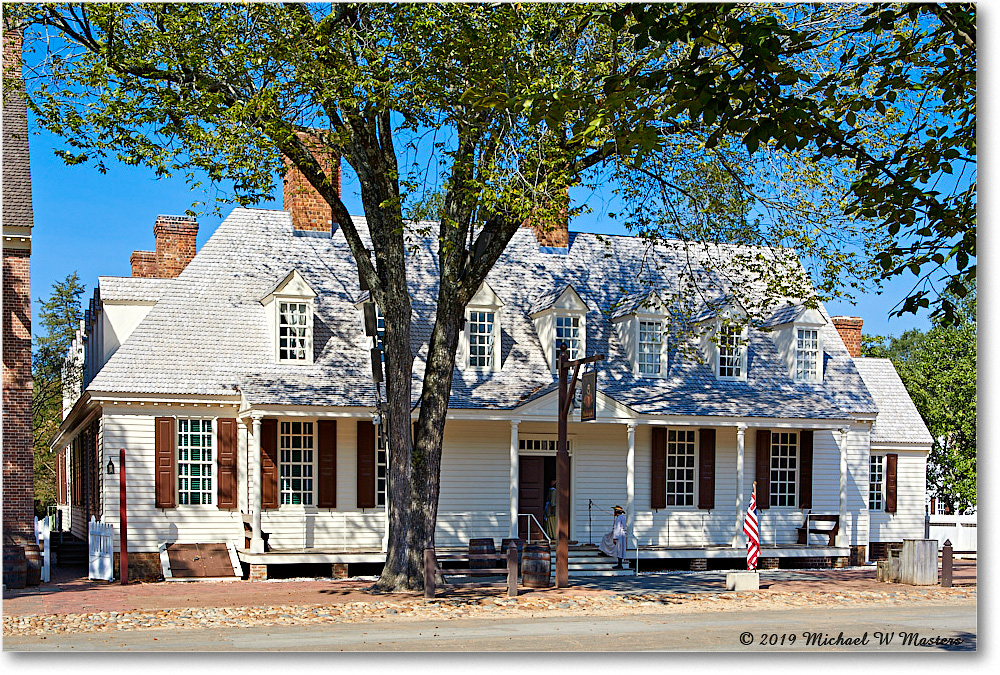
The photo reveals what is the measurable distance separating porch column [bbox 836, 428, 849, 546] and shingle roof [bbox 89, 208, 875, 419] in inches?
24.4

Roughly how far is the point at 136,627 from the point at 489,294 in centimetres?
1093

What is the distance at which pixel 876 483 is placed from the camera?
25.6 metres

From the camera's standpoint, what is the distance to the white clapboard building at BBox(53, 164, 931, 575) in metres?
19.6

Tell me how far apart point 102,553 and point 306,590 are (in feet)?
13.6

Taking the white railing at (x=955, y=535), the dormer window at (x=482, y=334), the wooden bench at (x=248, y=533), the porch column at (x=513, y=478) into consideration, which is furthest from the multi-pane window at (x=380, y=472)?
the white railing at (x=955, y=535)

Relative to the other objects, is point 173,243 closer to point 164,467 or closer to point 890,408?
point 164,467

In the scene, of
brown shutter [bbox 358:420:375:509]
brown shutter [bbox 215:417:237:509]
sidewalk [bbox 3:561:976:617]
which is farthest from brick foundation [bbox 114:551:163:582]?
brown shutter [bbox 358:420:375:509]

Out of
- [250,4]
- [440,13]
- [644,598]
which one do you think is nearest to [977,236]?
[440,13]

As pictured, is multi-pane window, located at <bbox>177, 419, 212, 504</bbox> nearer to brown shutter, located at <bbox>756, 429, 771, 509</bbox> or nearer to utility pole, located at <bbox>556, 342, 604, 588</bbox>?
utility pole, located at <bbox>556, 342, 604, 588</bbox>

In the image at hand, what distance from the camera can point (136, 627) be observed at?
12.5 metres

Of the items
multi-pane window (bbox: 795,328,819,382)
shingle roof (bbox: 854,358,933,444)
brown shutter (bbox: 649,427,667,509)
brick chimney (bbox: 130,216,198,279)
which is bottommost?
brown shutter (bbox: 649,427,667,509)

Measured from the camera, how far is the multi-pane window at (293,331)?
816 inches

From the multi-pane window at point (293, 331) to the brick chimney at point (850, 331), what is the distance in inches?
542

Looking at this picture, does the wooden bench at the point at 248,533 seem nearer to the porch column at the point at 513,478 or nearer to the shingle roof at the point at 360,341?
the shingle roof at the point at 360,341
